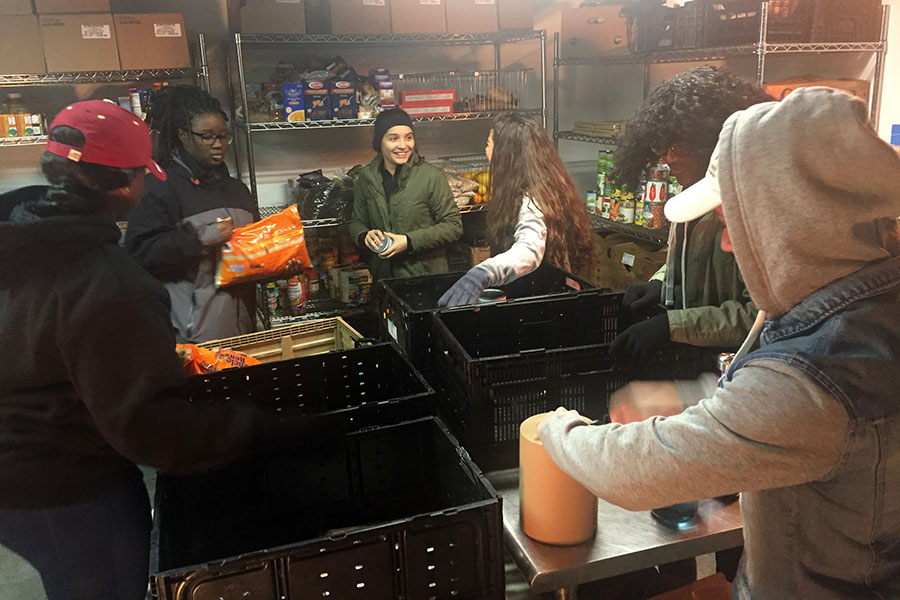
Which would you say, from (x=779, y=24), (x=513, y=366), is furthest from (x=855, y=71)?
(x=513, y=366)

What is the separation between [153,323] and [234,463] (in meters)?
0.30

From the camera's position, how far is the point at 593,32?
12.6 ft

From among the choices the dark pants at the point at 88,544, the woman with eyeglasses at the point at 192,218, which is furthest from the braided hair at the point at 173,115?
the dark pants at the point at 88,544

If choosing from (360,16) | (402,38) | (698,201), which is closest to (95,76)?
(360,16)

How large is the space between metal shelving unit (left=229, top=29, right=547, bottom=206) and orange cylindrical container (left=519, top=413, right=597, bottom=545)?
2499 millimetres

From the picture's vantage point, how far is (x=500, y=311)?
1.79m

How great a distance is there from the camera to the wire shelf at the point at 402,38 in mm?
3268

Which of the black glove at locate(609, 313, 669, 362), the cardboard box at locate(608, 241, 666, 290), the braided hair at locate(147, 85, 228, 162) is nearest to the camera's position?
the black glove at locate(609, 313, 669, 362)

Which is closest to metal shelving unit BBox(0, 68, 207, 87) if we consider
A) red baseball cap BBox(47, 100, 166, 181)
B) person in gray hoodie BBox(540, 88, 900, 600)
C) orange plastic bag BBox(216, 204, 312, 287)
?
orange plastic bag BBox(216, 204, 312, 287)

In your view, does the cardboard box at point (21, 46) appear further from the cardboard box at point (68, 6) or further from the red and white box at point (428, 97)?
the red and white box at point (428, 97)

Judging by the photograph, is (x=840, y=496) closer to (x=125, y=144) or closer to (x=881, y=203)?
(x=881, y=203)

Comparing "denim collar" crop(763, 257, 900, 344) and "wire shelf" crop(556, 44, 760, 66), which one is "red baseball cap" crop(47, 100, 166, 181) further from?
"wire shelf" crop(556, 44, 760, 66)

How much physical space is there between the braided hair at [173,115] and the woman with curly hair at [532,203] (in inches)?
42.1

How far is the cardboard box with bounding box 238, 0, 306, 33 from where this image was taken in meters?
3.21
